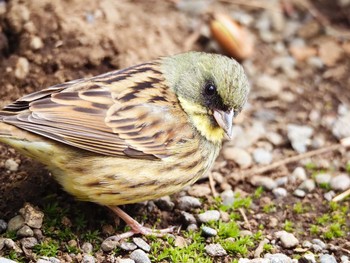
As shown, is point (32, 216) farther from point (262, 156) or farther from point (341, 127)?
point (341, 127)

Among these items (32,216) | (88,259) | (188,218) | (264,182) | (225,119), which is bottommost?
(264,182)

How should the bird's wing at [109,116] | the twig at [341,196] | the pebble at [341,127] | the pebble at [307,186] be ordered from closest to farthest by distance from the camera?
the bird's wing at [109,116], the twig at [341,196], the pebble at [307,186], the pebble at [341,127]

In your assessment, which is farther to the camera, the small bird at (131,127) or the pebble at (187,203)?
the pebble at (187,203)

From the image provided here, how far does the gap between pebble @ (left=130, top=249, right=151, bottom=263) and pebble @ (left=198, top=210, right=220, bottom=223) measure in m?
0.63

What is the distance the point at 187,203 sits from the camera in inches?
209

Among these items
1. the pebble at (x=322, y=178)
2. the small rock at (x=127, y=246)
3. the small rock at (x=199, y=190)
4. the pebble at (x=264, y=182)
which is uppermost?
the small rock at (x=127, y=246)

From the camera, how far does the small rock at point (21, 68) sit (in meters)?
5.68

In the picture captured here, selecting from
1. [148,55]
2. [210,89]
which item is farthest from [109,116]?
[148,55]

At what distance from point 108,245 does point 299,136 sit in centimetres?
237

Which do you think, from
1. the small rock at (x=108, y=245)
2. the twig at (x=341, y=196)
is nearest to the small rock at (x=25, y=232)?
the small rock at (x=108, y=245)

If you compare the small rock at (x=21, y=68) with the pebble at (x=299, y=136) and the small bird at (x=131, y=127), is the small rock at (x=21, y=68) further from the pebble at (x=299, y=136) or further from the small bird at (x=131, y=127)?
the pebble at (x=299, y=136)

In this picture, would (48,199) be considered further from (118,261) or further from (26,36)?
(26,36)

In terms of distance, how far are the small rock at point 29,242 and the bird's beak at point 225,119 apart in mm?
1520

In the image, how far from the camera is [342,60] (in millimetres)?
7195
